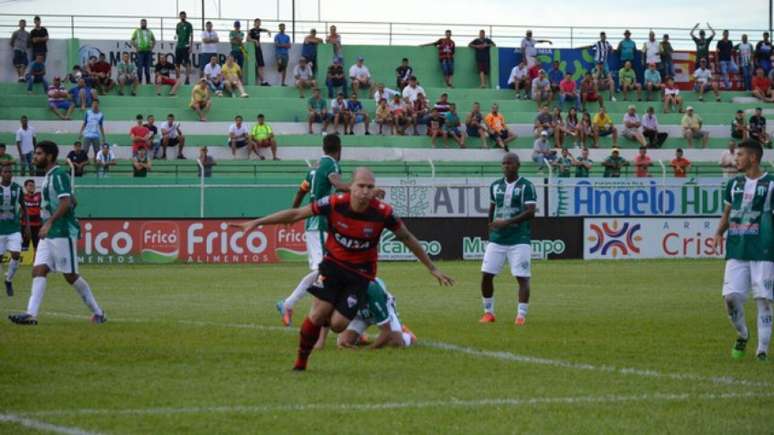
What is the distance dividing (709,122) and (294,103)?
1449cm

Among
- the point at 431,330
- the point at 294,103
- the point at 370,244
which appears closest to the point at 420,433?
the point at 370,244

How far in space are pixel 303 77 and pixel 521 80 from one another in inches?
299

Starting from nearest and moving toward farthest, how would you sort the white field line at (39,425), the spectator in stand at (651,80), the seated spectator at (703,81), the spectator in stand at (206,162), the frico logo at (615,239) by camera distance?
the white field line at (39,425)
the spectator in stand at (206,162)
the frico logo at (615,239)
the spectator in stand at (651,80)
the seated spectator at (703,81)

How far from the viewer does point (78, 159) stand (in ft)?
115

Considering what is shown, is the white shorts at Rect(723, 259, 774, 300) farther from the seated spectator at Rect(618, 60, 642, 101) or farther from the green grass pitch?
the seated spectator at Rect(618, 60, 642, 101)

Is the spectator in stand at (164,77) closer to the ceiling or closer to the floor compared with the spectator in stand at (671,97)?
closer to the ceiling

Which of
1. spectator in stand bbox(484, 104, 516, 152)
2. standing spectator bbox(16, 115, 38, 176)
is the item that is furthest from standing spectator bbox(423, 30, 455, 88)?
standing spectator bbox(16, 115, 38, 176)

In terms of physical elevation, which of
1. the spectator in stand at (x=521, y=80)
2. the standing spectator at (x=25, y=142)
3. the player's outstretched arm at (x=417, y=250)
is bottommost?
the player's outstretched arm at (x=417, y=250)

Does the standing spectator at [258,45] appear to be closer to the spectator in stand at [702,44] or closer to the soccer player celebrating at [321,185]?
the spectator in stand at [702,44]

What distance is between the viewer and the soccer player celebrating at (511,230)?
1683cm

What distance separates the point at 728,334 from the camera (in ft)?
49.6

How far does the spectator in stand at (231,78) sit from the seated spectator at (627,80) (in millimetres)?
13163

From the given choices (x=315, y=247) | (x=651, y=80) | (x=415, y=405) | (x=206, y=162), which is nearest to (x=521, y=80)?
(x=651, y=80)

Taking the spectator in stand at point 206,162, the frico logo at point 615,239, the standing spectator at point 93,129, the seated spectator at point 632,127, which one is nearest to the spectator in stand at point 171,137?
the spectator in stand at point 206,162
